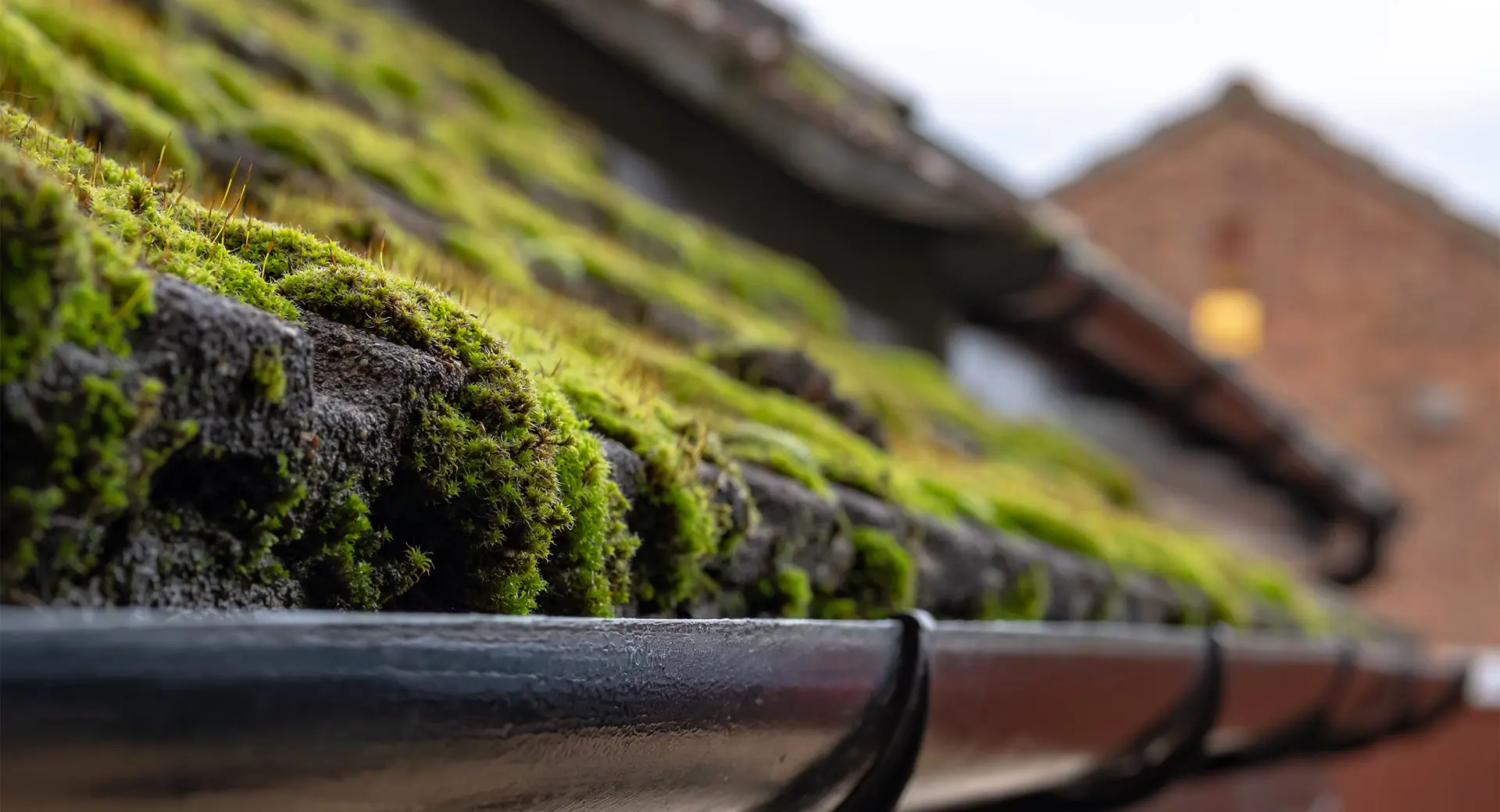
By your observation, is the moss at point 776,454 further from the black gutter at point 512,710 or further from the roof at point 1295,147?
the roof at point 1295,147

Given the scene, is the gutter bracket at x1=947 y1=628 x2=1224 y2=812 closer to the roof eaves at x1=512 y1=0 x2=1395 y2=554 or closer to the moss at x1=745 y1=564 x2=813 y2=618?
the moss at x1=745 y1=564 x2=813 y2=618

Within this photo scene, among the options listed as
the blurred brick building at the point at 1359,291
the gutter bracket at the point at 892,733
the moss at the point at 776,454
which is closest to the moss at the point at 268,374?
the gutter bracket at the point at 892,733

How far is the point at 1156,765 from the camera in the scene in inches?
95.9

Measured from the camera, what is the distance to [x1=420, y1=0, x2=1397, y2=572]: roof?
3967 millimetres

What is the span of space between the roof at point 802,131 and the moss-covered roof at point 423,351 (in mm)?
604

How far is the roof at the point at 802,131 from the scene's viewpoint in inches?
156

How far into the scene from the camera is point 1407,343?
577 inches

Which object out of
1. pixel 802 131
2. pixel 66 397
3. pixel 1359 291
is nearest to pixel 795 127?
pixel 802 131

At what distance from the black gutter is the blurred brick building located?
13834mm

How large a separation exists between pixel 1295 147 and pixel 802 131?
41.2ft

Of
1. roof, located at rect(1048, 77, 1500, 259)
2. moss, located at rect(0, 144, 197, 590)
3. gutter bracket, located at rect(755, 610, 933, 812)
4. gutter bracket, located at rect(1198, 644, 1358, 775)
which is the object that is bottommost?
gutter bracket, located at rect(1198, 644, 1358, 775)

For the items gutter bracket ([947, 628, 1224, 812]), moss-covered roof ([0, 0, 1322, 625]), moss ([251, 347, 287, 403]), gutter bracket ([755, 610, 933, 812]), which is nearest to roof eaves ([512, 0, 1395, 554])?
moss-covered roof ([0, 0, 1322, 625])

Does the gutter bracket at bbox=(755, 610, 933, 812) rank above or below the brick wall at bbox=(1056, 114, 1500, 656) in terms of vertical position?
below

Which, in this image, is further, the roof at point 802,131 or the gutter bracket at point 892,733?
the roof at point 802,131
